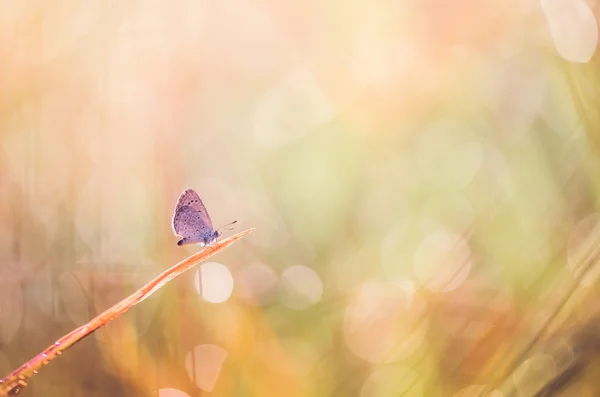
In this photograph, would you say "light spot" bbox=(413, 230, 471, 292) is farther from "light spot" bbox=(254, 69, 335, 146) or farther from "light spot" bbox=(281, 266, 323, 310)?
"light spot" bbox=(254, 69, 335, 146)

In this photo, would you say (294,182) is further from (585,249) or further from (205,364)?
(585,249)

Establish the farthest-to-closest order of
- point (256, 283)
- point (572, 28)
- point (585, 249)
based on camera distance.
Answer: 1. point (256, 283)
2. point (572, 28)
3. point (585, 249)

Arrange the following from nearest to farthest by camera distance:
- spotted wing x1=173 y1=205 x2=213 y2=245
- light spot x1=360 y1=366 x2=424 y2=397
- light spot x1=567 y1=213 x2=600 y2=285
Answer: light spot x1=567 y1=213 x2=600 y2=285 → light spot x1=360 y1=366 x2=424 y2=397 → spotted wing x1=173 y1=205 x2=213 y2=245

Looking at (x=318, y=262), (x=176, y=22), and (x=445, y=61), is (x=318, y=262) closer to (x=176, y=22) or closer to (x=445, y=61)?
(x=445, y=61)

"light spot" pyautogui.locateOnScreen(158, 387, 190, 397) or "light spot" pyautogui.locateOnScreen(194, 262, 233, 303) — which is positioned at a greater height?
"light spot" pyautogui.locateOnScreen(194, 262, 233, 303)

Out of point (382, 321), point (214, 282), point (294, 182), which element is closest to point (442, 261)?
point (382, 321)

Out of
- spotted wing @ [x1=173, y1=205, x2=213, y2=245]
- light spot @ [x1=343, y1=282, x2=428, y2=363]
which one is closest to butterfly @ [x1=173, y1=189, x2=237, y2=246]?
spotted wing @ [x1=173, y1=205, x2=213, y2=245]

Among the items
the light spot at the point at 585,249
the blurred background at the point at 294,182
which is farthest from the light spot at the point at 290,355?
the light spot at the point at 585,249
